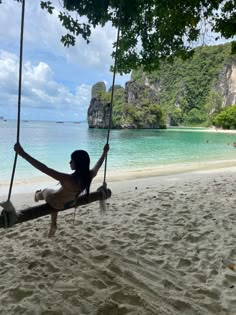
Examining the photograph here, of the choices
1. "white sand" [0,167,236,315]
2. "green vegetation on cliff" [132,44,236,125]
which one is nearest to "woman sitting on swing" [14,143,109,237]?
"white sand" [0,167,236,315]

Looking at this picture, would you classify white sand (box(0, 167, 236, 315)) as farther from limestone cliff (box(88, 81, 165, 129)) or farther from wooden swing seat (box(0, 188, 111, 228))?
limestone cliff (box(88, 81, 165, 129))

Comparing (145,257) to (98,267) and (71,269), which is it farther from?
(71,269)

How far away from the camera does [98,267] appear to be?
2486 millimetres

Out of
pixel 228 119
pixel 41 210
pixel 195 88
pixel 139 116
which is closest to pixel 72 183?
pixel 41 210

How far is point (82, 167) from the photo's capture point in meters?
2.53

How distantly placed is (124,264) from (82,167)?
3.05 ft

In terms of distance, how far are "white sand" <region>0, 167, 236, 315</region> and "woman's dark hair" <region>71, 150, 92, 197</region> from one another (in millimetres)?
727

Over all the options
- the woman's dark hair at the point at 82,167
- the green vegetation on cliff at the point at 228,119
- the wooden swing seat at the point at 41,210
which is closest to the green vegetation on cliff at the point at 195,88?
the green vegetation on cliff at the point at 228,119

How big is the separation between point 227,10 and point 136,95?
71.1 meters

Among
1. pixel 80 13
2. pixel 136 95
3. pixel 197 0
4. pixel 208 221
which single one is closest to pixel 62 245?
pixel 208 221

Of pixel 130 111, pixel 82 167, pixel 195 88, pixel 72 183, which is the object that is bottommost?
pixel 72 183

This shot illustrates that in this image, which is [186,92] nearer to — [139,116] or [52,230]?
[139,116]

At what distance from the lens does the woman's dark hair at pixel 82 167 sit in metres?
2.48

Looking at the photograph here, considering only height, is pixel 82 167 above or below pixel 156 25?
below
